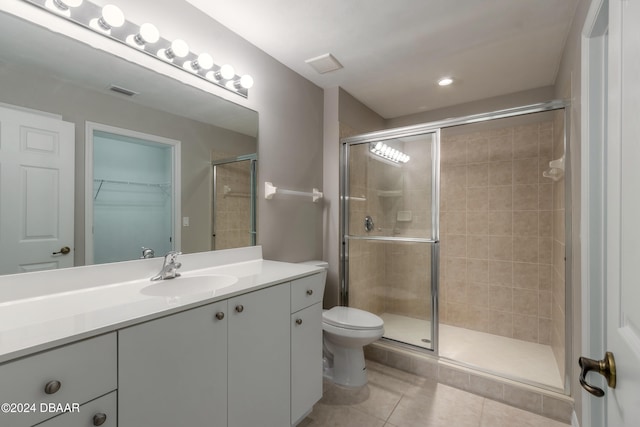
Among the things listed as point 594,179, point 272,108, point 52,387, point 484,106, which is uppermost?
point 484,106

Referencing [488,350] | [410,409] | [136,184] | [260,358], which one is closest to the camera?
[260,358]

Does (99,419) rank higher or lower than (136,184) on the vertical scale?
lower

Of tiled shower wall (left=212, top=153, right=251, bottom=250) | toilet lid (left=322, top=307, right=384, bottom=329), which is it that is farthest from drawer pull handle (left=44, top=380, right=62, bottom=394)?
toilet lid (left=322, top=307, right=384, bottom=329)

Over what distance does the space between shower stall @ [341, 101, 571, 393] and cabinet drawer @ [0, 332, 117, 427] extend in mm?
1966

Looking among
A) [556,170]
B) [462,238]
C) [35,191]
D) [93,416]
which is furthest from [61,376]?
[462,238]

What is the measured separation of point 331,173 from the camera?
8.41 ft

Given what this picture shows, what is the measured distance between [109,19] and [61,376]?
1.36m

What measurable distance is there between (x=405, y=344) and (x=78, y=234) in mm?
2262

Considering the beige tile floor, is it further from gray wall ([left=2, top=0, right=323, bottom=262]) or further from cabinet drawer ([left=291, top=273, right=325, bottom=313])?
gray wall ([left=2, top=0, right=323, bottom=262])

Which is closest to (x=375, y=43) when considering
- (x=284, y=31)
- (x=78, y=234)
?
(x=284, y=31)

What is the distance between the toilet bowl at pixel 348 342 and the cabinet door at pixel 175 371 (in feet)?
3.32

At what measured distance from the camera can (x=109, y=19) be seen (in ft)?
3.98

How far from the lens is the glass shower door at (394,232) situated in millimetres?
2248

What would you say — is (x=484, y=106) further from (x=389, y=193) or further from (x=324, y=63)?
(x=324, y=63)
